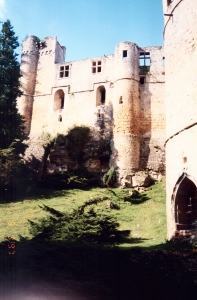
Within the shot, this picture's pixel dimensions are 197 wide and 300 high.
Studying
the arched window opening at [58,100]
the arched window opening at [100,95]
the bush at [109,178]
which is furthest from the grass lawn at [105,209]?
the arched window opening at [58,100]

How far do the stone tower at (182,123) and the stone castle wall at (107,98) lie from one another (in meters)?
12.3

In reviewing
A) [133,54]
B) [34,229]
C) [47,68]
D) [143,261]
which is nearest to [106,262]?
[143,261]

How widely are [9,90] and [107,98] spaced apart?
9.04m

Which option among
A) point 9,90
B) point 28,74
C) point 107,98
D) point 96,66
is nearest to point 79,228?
point 9,90

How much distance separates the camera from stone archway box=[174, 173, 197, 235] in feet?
33.1

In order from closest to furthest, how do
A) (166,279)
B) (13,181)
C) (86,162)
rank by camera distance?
1. (166,279)
2. (13,181)
3. (86,162)

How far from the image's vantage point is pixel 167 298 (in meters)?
5.05

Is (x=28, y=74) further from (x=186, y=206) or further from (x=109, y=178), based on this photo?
(x=186, y=206)

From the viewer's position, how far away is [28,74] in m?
30.3

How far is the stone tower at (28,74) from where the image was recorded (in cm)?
2946

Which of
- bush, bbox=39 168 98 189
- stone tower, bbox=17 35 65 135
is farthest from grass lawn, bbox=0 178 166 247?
stone tower, bbox=17 35 65 135

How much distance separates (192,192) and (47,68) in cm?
2428

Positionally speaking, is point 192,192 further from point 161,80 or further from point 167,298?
point 161,80

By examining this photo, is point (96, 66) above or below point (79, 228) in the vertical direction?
above
